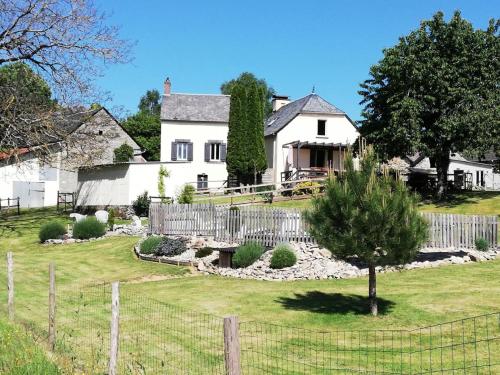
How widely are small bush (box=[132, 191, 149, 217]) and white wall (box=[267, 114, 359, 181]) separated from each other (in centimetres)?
1489

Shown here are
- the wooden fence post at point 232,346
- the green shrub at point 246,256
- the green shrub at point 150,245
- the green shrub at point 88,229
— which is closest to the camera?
the wooden fence post at point 232,346

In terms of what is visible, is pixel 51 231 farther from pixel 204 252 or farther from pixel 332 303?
pixel 332 303

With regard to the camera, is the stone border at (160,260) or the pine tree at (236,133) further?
the pine tree at (236,133)

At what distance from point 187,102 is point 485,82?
27.1m

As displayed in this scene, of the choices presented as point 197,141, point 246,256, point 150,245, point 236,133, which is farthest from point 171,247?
point 197,141

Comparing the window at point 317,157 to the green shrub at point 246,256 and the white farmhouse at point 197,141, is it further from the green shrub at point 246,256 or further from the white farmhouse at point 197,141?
the green shrub at point 246,256

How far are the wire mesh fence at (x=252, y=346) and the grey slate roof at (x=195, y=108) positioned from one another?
37215 millimetres

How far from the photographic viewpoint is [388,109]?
3547cm

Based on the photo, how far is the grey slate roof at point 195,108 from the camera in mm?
49438

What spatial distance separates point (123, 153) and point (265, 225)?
30.3m

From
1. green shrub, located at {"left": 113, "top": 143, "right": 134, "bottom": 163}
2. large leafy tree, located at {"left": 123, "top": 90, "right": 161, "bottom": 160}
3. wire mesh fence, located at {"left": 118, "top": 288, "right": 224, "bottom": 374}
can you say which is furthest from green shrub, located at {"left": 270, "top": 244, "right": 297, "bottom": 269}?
large leafy tree, located at {"left": 123, "top": 90, "right": 161, "bottom": 160}

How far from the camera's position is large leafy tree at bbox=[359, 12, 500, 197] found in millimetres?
32156

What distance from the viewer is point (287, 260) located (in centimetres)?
1883

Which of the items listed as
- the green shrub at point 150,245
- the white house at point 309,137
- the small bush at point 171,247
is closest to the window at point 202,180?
the white house at point 309,137
